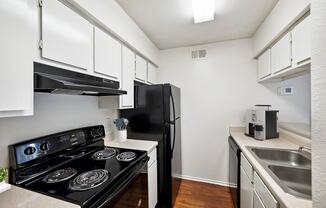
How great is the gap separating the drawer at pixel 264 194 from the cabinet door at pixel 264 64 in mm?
1463

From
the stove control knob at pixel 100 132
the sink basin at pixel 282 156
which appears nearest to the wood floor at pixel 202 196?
the sink basin at pixel 282 156

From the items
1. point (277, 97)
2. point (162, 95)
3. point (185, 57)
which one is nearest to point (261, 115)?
point (277, 97)

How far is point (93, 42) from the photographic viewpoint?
1328 millimetres

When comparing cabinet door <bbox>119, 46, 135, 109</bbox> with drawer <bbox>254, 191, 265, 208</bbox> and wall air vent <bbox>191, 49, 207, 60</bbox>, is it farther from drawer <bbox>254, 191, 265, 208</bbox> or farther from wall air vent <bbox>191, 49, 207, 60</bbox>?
drawer <bbox>254, 191, 265, 208</bbox>

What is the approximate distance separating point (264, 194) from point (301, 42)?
4.30 feet

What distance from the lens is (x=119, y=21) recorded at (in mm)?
1649

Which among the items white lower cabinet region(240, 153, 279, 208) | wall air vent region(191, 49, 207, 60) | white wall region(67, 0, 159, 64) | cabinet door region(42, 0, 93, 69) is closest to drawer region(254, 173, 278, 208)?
white lower cabinet region(240, 153, 279, 208)

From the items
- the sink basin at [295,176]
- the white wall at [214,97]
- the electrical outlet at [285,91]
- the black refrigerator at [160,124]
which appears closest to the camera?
the sink basin at [295,176]

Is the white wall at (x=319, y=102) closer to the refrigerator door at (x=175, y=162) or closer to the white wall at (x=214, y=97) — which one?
the refrigerator door at (x=175, y=162)

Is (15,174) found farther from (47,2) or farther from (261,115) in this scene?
(261,115)

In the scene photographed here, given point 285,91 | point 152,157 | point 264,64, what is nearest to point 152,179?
point 152,157

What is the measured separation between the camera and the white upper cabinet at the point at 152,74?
2.58 metres

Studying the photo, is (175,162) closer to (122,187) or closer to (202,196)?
(202,196)

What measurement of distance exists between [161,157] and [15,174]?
53.3 inches
